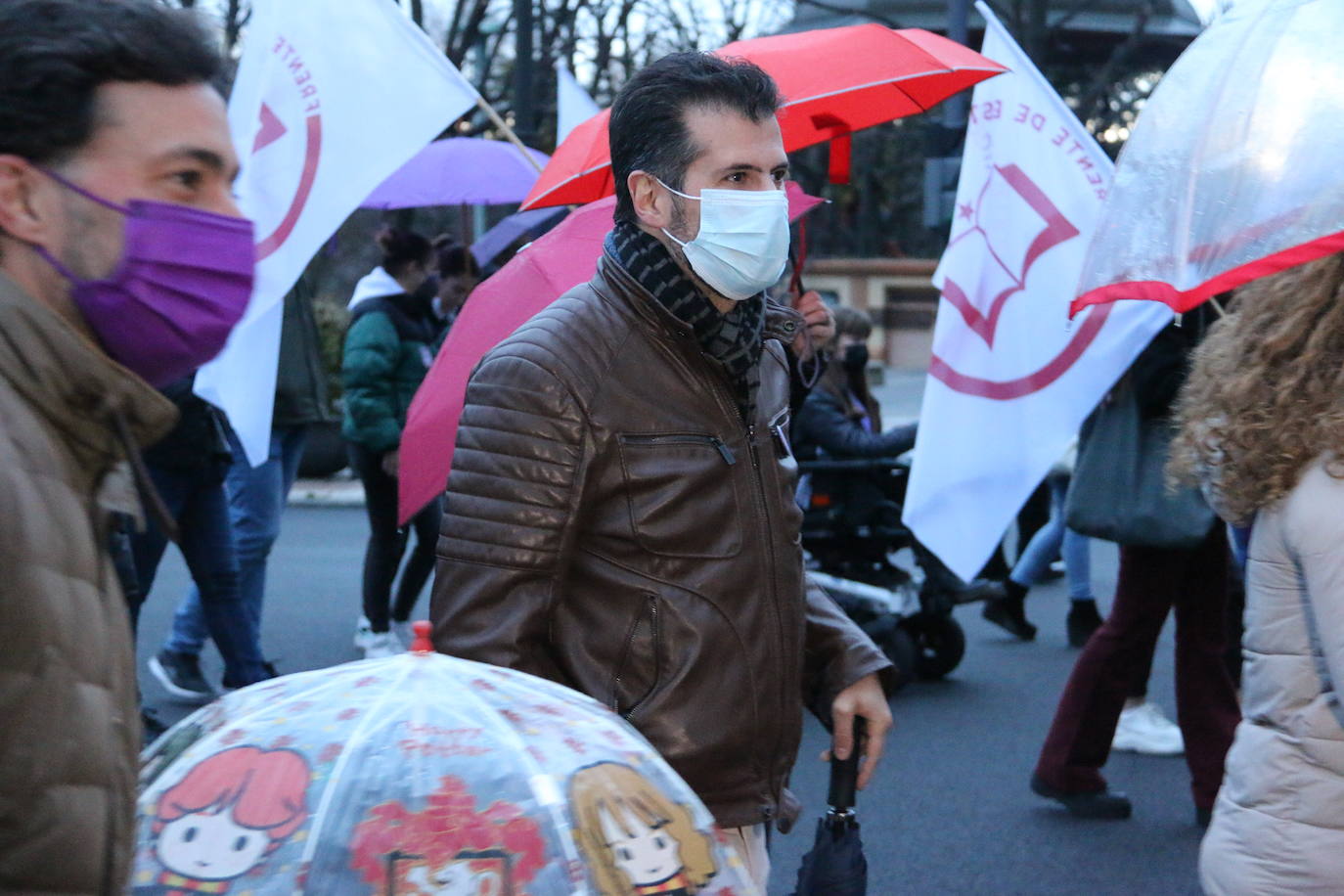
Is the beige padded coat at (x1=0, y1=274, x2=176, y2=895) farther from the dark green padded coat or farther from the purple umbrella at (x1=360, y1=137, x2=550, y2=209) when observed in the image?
the purple umbrella at (x1=360, y1=137, x2=550, y2=209)

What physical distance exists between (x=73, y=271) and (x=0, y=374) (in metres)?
0.16

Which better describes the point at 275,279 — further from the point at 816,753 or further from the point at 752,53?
the point at 816,753

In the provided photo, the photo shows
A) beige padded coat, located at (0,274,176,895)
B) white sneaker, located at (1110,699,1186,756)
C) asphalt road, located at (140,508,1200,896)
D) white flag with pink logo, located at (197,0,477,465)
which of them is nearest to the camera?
beige padded coat, located at (0,274,176,895)

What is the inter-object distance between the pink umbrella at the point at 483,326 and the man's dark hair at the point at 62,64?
266 cm

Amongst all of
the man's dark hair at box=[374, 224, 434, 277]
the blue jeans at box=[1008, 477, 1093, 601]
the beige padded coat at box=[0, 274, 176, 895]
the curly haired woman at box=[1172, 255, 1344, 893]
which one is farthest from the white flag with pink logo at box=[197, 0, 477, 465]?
the blue jeans at box=[1008, 477, 1093, 601]

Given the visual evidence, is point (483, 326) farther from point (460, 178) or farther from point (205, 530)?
point (460, 178)

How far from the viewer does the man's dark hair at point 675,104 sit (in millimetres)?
2471

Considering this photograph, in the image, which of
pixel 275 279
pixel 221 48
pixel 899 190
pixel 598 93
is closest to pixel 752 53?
pixel 275 279

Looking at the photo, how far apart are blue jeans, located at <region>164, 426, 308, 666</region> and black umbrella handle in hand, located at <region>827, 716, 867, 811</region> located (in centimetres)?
427

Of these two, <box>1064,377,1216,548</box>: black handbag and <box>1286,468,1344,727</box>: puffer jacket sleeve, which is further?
<box>1064,377,1216,548</box>: black handbag

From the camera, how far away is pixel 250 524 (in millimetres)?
6512

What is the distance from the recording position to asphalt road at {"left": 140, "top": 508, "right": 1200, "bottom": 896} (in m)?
4.81

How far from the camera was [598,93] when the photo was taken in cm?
2341

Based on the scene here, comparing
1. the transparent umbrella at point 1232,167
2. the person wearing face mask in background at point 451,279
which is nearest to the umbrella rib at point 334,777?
the transparent umbrella at point 1232,167
